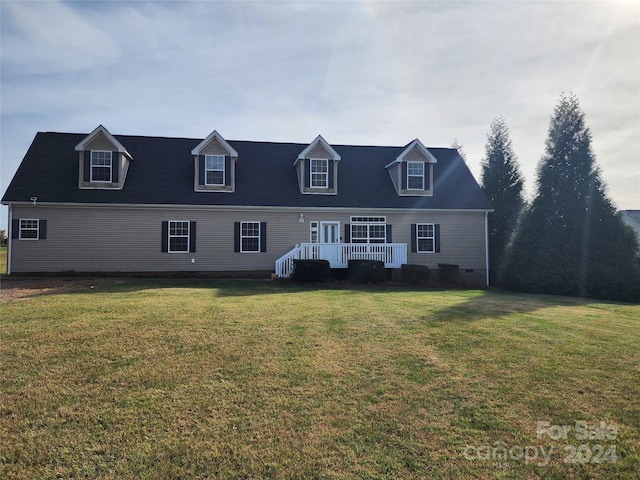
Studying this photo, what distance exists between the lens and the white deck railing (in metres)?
Answer: 16.6

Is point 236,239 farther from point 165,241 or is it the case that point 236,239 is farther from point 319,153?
point 319,153

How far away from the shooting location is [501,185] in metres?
25.6

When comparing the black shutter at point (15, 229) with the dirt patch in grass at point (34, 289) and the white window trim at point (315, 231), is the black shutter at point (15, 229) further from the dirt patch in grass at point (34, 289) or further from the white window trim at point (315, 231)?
the white window trim at point (315, 231)

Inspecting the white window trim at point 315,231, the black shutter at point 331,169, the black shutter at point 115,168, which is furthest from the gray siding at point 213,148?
the white window trim at point 315,231

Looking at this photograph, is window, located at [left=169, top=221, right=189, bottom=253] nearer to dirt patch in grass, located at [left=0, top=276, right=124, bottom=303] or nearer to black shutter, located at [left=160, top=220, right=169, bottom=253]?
black shutter, located at [left=160, top=220, right=169, bottom=253]

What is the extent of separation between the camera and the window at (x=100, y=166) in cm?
1708

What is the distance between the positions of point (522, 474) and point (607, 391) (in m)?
2.37

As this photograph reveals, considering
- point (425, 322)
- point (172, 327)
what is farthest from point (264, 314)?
point (425, 322)

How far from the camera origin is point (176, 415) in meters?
4.01

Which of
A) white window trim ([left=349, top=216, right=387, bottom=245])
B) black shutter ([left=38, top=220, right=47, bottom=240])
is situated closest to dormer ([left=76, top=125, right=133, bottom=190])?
black shutter ([left=38, top=220, right=47, bottom=240])

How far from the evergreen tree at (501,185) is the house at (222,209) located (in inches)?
188

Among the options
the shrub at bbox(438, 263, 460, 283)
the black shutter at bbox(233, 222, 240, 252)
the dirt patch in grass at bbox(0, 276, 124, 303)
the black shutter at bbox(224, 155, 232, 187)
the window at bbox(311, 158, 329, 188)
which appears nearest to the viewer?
the dirt patch in grass at bbox(0, 276, 124, 303)

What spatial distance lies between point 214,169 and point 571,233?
17.7m

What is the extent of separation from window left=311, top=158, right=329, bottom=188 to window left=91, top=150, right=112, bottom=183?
387 inches
